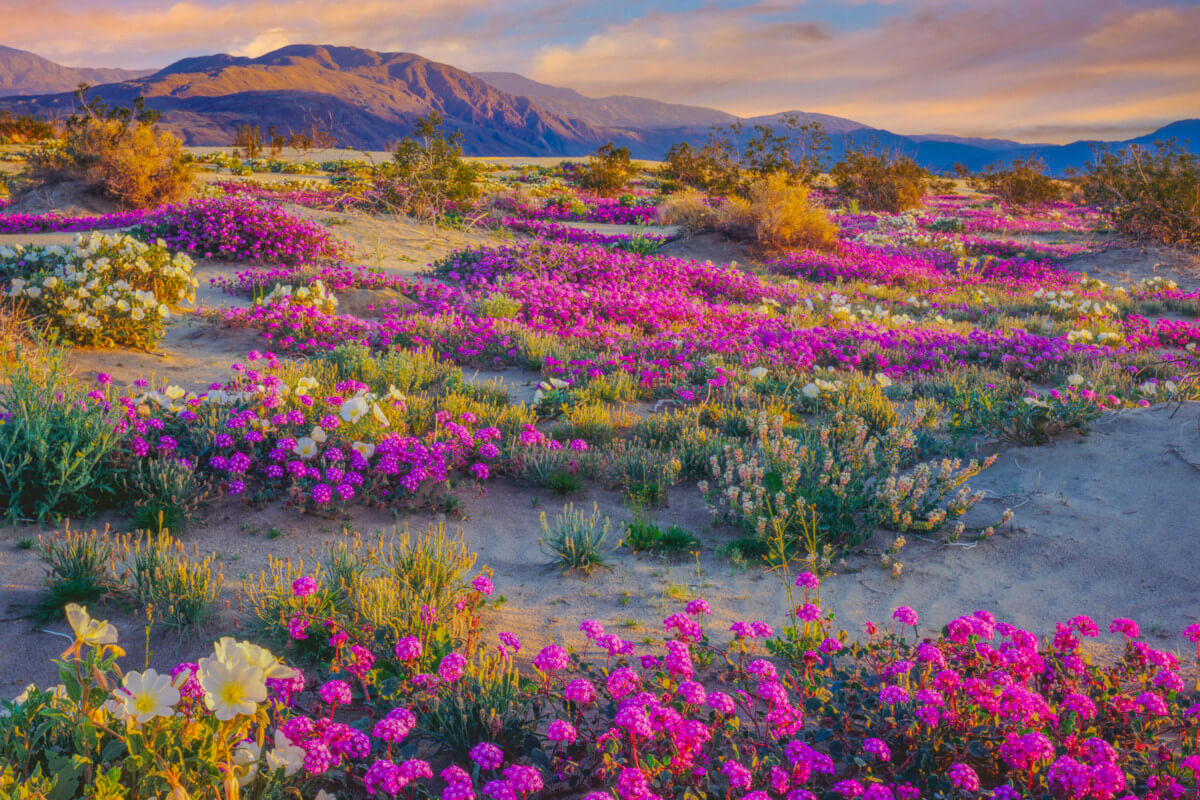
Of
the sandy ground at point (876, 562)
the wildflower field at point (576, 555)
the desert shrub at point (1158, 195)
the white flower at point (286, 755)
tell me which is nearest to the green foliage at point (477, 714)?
the wildflower field at point (576, 555)

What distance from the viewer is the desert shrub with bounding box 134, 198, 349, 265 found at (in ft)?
42.8

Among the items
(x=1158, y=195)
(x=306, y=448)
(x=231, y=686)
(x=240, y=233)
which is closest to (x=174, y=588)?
(x=306, y=448)

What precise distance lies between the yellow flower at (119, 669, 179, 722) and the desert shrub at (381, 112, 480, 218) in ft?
63.3

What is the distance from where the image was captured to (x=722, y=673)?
3014 millimetres

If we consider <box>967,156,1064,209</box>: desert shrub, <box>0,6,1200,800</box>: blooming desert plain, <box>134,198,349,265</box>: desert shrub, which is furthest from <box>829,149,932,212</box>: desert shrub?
<box>134,198,349,265</box>: desert shrub

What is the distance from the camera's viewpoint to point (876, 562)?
14.0 feet

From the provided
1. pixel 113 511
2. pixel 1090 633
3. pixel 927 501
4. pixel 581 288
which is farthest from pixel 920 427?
pixel 581 288

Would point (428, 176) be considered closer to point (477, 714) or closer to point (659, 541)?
point (659, 541)

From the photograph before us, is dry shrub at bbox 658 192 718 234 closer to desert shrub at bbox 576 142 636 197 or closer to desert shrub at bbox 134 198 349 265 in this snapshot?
desert shrub at bbox 134 198 349 265

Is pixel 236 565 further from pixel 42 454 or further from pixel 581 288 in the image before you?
pixel 581 288

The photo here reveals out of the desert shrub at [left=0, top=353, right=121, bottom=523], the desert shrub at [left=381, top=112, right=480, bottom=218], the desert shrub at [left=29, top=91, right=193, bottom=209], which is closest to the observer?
the desert shrub at [left=0, top=353, right=121, bottom=523]

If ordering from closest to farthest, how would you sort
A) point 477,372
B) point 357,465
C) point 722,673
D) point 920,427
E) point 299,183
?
point 722,673
point 357,465
point 920,427
point 477,372
point 299,183

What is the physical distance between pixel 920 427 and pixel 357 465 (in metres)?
4.68

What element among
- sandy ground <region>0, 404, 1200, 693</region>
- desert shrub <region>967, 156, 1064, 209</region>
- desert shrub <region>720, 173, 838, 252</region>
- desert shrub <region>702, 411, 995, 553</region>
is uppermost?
desert shrub <region>967, 156, 1064, 209</region>
